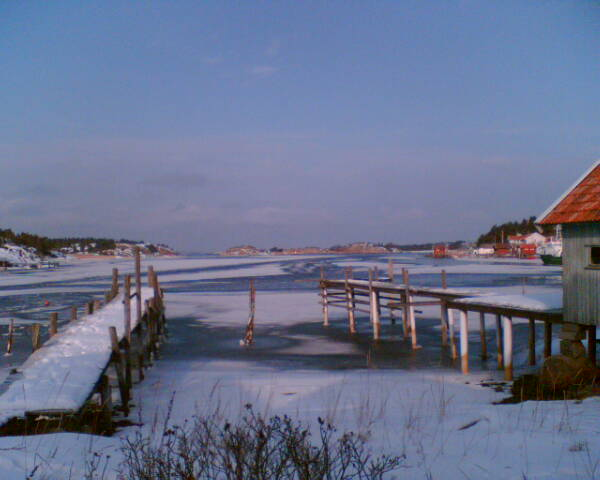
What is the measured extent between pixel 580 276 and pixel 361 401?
5628mm

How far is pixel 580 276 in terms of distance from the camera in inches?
473

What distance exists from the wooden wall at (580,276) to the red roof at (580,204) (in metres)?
0.27

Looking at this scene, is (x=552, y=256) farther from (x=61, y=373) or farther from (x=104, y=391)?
(x=61, y=373)

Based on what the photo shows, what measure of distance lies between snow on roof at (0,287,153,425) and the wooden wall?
9782 mm

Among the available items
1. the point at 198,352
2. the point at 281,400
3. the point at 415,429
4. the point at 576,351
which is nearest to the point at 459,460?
the point at 415,429

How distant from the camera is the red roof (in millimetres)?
11688

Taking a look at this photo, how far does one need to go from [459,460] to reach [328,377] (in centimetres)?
841

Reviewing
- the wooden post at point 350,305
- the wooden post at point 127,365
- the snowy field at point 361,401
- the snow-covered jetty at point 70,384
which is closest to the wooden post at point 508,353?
the snowy field at point 361,401

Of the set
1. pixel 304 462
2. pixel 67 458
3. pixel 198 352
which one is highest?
pixel 304 462

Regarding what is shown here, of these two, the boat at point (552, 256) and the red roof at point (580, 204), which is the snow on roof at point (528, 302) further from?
the boat at point (552, 256)

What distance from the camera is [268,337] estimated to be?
2305 centimetres

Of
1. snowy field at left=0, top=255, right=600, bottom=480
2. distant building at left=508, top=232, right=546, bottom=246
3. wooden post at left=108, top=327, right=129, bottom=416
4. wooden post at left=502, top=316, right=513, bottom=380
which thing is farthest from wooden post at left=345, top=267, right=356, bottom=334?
distant building at left=508, top=232, right=546, bottom=246

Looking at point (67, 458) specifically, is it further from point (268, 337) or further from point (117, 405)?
point (268, 337)

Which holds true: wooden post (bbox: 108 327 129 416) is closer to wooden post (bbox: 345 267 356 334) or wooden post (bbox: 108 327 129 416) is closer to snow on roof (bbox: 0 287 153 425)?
snow on roof (bbox: 0 287 153 425)
